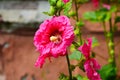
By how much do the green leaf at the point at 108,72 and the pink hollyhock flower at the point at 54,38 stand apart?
0.47 m

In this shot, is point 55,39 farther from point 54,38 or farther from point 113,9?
point 113,9

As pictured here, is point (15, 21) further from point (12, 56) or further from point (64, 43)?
point (64, 43)

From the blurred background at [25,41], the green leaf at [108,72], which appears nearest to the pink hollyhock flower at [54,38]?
the green leaf at [108,72]

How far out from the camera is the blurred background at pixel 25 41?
1528mm

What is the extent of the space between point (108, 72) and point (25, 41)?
42 cm

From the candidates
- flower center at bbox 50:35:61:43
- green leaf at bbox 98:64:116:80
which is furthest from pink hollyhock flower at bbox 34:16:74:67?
green leaf at bbox 98:64:116:80

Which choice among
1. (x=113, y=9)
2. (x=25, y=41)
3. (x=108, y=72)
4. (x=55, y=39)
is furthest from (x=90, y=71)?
(x=25, y=41)

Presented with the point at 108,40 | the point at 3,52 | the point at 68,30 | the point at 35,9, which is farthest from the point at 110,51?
the point at 68,30

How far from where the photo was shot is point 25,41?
1620 millimetres

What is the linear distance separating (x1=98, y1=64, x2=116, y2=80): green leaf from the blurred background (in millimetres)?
105

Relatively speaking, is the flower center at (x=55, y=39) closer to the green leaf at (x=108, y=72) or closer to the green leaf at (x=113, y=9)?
the green leaf at (x=108, y=72)

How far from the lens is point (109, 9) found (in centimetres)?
145

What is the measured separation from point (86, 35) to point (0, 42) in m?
0.39

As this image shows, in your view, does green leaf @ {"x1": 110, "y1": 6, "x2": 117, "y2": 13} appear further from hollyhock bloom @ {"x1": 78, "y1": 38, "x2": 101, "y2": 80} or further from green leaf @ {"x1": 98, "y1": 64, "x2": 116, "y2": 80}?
hollyhock bloom @ {"x1": 78, "y1": 38, "x2": 101, "y2": 80}
